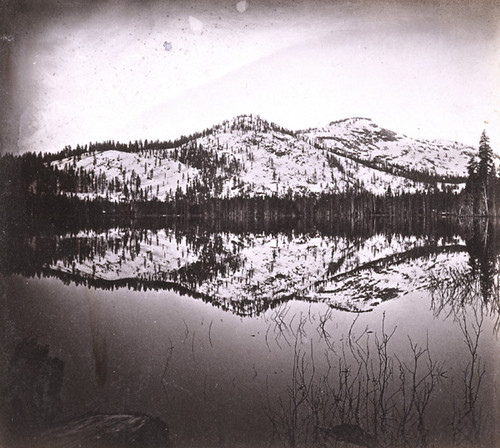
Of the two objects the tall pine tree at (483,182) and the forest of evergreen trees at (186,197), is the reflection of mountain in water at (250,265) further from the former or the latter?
the tall pine tree at (483,182)

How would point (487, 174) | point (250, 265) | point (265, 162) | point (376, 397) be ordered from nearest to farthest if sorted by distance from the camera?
point (376, 397) < point (487, 174) < point (250, 265) < point (265, 162)

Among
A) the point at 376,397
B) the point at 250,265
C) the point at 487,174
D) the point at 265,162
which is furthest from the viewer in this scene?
the point at 265,162

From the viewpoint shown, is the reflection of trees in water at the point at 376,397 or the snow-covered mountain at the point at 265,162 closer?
the reflection of trees in water at the point at 376,397

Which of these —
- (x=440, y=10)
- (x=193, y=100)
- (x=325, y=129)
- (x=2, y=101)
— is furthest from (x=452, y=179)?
(x=2, y=101)

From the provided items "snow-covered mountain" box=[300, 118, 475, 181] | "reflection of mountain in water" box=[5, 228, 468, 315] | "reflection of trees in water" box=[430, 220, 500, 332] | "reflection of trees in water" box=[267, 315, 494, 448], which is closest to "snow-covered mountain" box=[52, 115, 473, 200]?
"snow-covered mountain" box=[300, 118, 475, 181]

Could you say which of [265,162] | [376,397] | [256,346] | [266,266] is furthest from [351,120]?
[376,397]

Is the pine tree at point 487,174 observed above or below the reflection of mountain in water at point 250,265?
above

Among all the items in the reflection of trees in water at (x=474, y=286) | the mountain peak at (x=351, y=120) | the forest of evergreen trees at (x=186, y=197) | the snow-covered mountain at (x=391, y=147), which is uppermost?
→ the mountain peak at (x=351, y=120)

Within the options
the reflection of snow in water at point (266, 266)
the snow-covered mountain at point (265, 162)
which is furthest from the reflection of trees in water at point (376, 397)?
the snow-covered mountain at point (265, 162)

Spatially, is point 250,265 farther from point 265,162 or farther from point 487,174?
point 487,174
